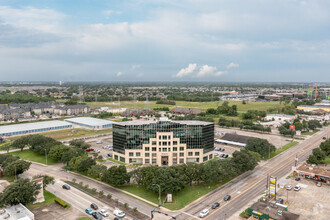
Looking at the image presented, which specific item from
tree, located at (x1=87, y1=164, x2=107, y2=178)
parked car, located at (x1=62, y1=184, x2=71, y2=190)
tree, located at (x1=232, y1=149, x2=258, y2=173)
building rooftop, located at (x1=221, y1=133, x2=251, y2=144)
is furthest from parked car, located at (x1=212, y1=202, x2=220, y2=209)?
building rooftop, located at (x1=221, y1=133, x2=251, y2=144)

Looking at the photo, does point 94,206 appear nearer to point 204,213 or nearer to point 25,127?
point 204,213

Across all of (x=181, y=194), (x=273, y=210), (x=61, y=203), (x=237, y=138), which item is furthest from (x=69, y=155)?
(x=237, y=138)

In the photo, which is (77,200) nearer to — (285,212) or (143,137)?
(143,137)

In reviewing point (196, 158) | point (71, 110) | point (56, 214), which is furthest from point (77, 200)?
point (71, 110)

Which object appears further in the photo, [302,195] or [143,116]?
[143,116]

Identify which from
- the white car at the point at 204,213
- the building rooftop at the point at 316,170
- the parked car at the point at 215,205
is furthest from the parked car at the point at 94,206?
the building rooftop at the point at 316,170

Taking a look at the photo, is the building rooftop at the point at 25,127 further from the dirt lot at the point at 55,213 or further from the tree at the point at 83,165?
the dirt lot at the point at 55,213

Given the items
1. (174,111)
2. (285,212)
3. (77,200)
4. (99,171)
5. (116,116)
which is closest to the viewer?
(285,212)

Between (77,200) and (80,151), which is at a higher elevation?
(80,151)
